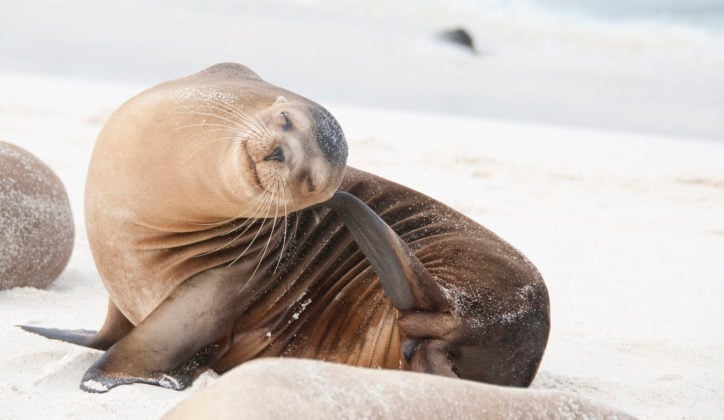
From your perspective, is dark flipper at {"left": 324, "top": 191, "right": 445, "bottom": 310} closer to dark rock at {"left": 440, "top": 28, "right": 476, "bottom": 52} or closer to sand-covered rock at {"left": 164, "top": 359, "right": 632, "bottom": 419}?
sand-covered rock at {"left": 164, "top": 359, "right": 632, "bottom": 419}

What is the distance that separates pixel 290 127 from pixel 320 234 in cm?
55

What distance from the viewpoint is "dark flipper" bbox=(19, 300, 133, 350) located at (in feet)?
10.9

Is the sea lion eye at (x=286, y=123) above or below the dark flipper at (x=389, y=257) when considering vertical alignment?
above

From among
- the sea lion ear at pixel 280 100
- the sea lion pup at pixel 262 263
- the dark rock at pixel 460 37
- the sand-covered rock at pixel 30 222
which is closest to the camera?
the sea lion pup at pixel 262 263

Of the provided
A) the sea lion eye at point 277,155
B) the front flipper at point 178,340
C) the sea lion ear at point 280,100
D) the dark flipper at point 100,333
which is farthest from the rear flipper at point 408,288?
the dark flipper at point 100,333

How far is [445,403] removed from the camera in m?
1.80

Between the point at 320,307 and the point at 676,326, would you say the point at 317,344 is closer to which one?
the point at 320,307

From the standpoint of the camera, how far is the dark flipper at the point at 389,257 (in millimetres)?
2996

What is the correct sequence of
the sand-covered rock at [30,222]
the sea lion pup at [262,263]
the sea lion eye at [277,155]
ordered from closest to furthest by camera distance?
the sea lion eye at [277,155] → the sea lion pup at [262,263] → the sand-covered rock at [30,222]

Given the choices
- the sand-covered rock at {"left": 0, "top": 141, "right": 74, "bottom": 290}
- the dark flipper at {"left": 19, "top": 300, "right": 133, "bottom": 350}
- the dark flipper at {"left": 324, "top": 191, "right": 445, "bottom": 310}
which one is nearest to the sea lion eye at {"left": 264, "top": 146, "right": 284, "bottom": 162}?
the dark flipper at {"left": 324, "top": 191, "right": 445, "bottom": 310}

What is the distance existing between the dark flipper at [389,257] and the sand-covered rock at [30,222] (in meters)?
1.75

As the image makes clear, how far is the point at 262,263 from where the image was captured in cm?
330

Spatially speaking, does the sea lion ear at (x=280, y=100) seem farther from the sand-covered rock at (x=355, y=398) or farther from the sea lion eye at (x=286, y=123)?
the sand-covered rock at (x=355, y=398)

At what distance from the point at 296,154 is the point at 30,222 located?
70.2 inches
